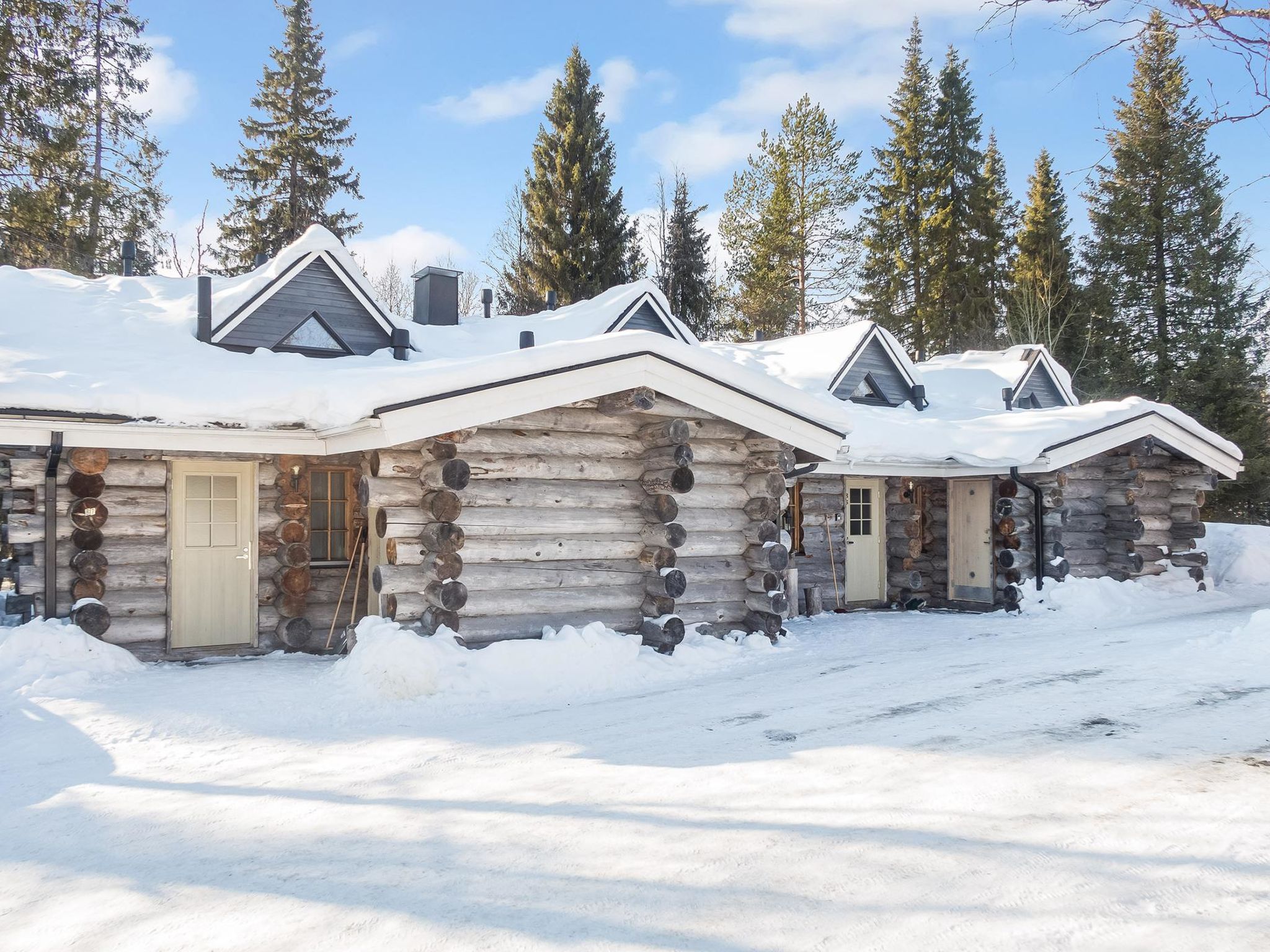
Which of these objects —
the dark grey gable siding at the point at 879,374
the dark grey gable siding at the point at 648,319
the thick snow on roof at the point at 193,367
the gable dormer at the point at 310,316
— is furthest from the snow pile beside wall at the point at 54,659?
the dark grey gable siding at the point at 879,374

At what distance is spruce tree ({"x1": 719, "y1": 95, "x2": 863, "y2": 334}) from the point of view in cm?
2989

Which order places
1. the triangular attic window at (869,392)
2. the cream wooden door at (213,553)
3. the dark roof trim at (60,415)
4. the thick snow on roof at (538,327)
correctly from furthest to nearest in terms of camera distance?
1. the triangular attic window at (869,392)
2. the thick snow on roof at (538,327)
3. the cream wooden door at (213,553)
4. the dark roof trim at (60,415)

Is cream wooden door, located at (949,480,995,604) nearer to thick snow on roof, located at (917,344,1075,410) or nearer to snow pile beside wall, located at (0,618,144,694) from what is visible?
thick snow on roof, located at (917,344,1075,410)

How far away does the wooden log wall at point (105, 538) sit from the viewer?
8.97 meters

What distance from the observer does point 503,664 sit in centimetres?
776

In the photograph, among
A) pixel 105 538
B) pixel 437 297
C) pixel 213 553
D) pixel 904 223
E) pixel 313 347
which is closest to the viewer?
pixel 105 538

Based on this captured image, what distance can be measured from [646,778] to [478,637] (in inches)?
146

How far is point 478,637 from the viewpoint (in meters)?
8.45

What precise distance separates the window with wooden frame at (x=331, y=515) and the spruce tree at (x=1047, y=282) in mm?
24811

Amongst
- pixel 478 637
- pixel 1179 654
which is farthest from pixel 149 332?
pixel 1179 654

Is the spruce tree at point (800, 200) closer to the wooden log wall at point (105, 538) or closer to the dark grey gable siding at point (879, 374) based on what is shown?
the dark grey gable siding at point (879, 374)

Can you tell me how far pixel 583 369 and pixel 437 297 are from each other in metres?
9.07

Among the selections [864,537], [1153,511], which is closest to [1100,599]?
[1153,511]

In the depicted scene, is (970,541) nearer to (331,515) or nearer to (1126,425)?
(1126,425)
